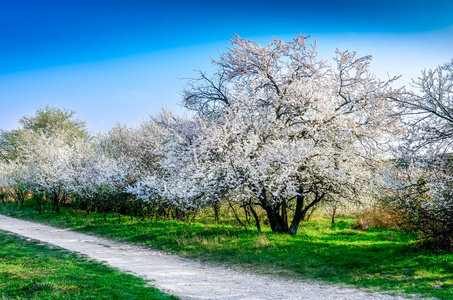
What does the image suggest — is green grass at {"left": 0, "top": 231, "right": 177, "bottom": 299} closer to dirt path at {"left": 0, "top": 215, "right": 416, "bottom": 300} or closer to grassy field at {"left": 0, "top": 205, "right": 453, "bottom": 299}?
dirt path at {"left": 0, "top": 215, "right": 416, "bottom": 300}

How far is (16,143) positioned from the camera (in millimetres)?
41500

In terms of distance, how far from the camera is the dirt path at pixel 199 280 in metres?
7.69

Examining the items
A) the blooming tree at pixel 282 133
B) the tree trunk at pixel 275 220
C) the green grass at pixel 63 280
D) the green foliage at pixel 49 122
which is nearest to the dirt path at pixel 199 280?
the green grass at pixel 63 280

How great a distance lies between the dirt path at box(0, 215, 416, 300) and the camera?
769cm

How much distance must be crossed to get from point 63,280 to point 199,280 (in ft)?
11.6

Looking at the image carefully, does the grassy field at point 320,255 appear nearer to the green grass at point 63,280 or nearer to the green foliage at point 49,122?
the green grass at point 63,280

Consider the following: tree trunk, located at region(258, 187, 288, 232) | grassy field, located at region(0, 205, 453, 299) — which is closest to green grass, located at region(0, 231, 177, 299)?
grassy field, located at region(0, 205, 453, 299)

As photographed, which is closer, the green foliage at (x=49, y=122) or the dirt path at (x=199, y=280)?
the dirt path at (x=199, y=280)

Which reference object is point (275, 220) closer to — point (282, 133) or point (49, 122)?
point (282, 133)

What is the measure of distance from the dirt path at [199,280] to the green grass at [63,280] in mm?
626

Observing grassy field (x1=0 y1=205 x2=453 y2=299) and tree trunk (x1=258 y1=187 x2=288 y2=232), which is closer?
grassy field (x1=0 y1=205 x2=453 y2=299)

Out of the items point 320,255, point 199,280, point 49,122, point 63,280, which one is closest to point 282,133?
point 320,255

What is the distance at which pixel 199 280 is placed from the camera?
8.90 m

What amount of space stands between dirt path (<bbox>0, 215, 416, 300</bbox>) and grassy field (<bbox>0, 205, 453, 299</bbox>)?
703 millimetres
